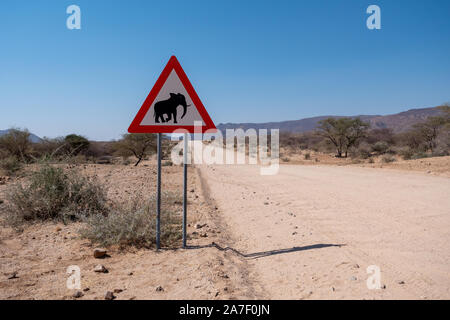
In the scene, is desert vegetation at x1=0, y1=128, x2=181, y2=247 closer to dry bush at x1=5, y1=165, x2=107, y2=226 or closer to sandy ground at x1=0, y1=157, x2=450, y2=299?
dry bush at x1=5, y1=165, x2=107, y2=226

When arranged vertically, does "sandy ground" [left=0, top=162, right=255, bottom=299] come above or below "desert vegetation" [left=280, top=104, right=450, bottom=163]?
below

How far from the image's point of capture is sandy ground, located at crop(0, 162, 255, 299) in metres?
2.97

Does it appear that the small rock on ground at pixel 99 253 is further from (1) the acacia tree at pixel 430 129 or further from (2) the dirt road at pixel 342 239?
(1) the acacia tree at pixel 430 129

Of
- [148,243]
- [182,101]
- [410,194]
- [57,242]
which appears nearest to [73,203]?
[57,242]

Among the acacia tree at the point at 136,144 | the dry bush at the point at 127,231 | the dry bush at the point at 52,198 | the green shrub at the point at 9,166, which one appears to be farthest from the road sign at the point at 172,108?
the acacia tree at the point at 136,144

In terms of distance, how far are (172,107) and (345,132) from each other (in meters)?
30.1

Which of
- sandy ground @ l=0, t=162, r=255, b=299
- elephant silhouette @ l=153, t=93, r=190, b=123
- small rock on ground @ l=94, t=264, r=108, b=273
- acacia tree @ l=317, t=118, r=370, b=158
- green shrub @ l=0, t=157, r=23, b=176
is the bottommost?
sandy ground @ l=0, t=162, r=255, b=299

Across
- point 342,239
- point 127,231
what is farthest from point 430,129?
point 127,231

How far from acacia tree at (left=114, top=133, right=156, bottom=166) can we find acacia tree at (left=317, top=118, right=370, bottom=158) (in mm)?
18836

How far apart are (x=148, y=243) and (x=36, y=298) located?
1656 millimetres

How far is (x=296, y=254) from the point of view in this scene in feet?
13.1

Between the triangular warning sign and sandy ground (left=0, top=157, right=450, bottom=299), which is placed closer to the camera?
sandy ground (left=0, top=157, right=450, bottom=299)

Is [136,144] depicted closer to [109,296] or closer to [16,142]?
[16,142]

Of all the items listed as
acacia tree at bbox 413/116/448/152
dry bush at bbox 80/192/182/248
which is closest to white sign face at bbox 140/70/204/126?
dry bush at bbox 80/192/182/248
